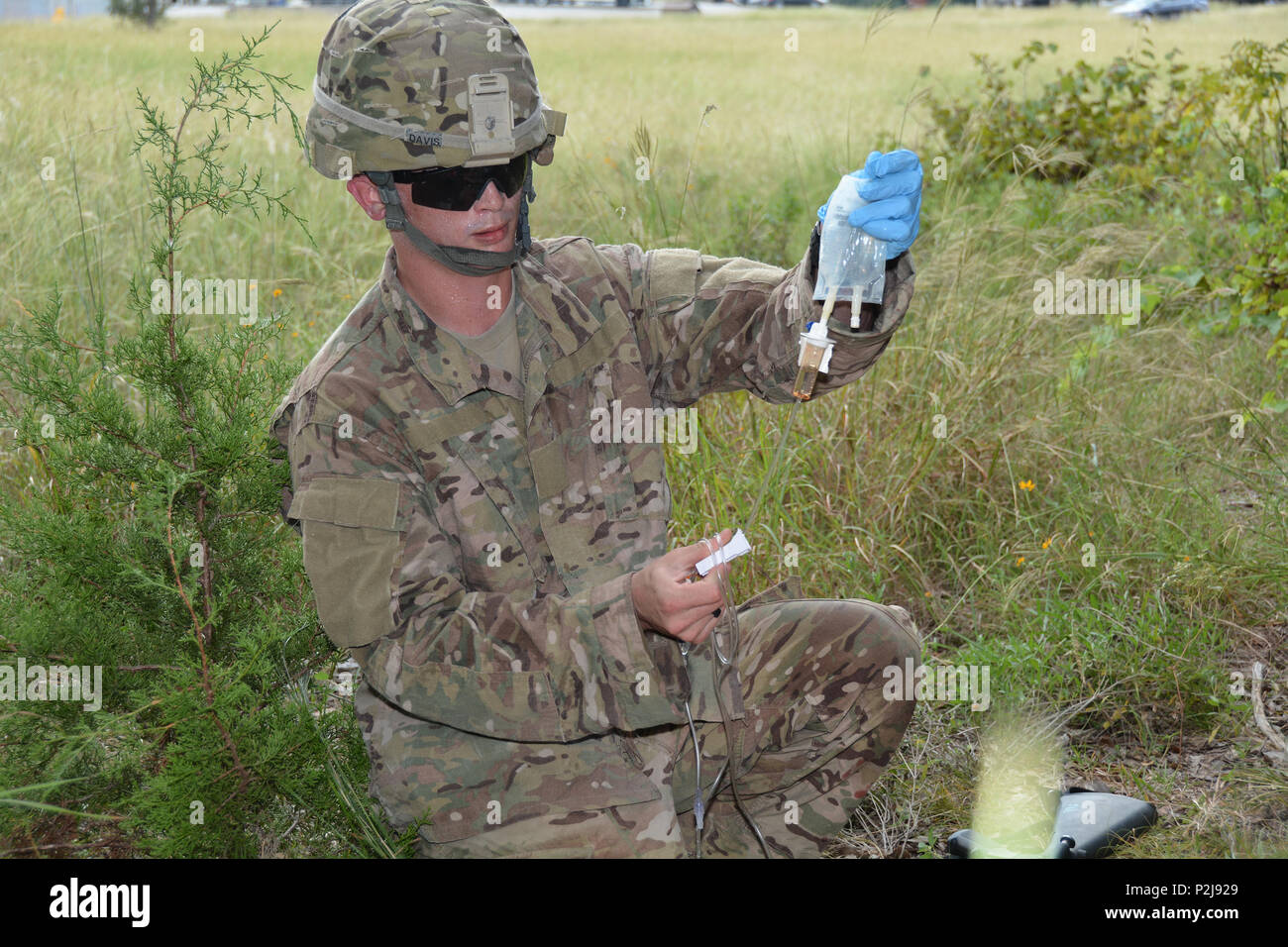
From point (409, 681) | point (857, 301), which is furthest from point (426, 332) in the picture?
point (857, 301)

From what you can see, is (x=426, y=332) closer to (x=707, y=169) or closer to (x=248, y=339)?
(x=248, y=339)

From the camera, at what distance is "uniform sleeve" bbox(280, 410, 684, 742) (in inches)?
94.3

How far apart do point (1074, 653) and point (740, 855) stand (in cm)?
117

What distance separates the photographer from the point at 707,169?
8609mm

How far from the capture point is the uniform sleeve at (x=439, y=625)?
239 centimetres

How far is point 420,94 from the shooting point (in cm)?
247

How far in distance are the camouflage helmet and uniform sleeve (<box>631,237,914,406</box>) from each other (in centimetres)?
52

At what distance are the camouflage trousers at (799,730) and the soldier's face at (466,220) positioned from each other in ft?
3.54
